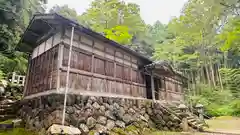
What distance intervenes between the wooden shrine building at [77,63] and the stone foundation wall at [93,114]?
404mm

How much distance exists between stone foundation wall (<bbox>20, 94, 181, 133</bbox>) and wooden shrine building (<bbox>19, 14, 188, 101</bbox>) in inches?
15.9

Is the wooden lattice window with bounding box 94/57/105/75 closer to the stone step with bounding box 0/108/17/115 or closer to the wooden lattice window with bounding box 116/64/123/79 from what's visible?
the wooden lattice window with bounding box 116/64/123/79

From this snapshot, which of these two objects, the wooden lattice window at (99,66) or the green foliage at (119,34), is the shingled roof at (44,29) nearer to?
the wooden lattice window at (99,66)

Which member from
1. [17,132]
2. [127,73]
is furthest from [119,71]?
[17,132]

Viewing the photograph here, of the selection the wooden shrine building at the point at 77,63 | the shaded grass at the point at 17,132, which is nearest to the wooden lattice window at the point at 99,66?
the wooden shrine building at the point at 77,63

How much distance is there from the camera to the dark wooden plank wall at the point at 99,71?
7.32 metres

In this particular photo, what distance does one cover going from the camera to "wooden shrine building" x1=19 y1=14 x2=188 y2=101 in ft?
23.1

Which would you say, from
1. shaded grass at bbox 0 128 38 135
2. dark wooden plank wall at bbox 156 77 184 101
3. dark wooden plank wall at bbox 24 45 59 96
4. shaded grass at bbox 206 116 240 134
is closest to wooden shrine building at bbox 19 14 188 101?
dark wooden plank wall at bbox 24 45 59 96

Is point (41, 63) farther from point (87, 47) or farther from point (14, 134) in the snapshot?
point (14, 134)

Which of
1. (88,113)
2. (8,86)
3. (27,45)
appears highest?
(27,45)

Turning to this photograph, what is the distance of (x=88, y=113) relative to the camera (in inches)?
279

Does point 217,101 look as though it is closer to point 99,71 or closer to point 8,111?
point 99,71

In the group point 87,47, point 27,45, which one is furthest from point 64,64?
point 27,45

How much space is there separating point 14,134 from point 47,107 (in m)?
2.16
